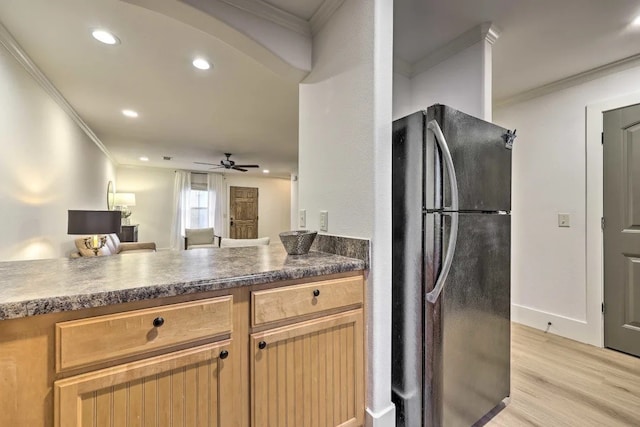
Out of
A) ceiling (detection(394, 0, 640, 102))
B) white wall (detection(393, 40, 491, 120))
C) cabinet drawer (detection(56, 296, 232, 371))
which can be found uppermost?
ceiling (detection(394, 0, 640, 102))

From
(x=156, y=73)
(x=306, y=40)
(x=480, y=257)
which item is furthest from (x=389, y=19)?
(x=156, y=73)

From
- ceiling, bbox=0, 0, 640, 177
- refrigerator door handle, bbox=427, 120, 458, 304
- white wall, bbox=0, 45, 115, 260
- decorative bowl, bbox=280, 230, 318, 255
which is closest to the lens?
refrigerator door handle, bbox=427, 120, 458, 304

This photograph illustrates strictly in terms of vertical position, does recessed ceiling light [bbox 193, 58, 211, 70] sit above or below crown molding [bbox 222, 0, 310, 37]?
above

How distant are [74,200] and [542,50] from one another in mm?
5210

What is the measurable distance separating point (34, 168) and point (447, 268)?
350 cm

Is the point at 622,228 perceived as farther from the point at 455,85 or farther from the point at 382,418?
the point at 382,418

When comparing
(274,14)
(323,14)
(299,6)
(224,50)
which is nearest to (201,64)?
(224,50)

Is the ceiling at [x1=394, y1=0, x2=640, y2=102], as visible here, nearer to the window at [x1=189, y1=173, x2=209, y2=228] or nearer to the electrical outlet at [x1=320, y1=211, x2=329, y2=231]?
the electrical outlet at [x1=320, y1=211, x2=329, y2=231]

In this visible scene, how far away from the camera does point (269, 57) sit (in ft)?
5.90

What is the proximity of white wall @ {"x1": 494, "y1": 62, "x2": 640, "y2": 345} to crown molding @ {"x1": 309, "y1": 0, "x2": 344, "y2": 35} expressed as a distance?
2341mm

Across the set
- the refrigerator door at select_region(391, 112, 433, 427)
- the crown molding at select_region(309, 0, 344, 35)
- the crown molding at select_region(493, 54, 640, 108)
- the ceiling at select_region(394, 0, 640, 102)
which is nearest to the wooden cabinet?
the refrigerator door at select_region(391, 112, 433, 427)

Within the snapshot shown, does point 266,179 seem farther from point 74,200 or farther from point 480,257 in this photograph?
point 480,257

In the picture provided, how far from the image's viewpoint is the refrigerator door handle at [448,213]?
1321mm

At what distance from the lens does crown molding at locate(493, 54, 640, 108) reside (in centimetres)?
232
